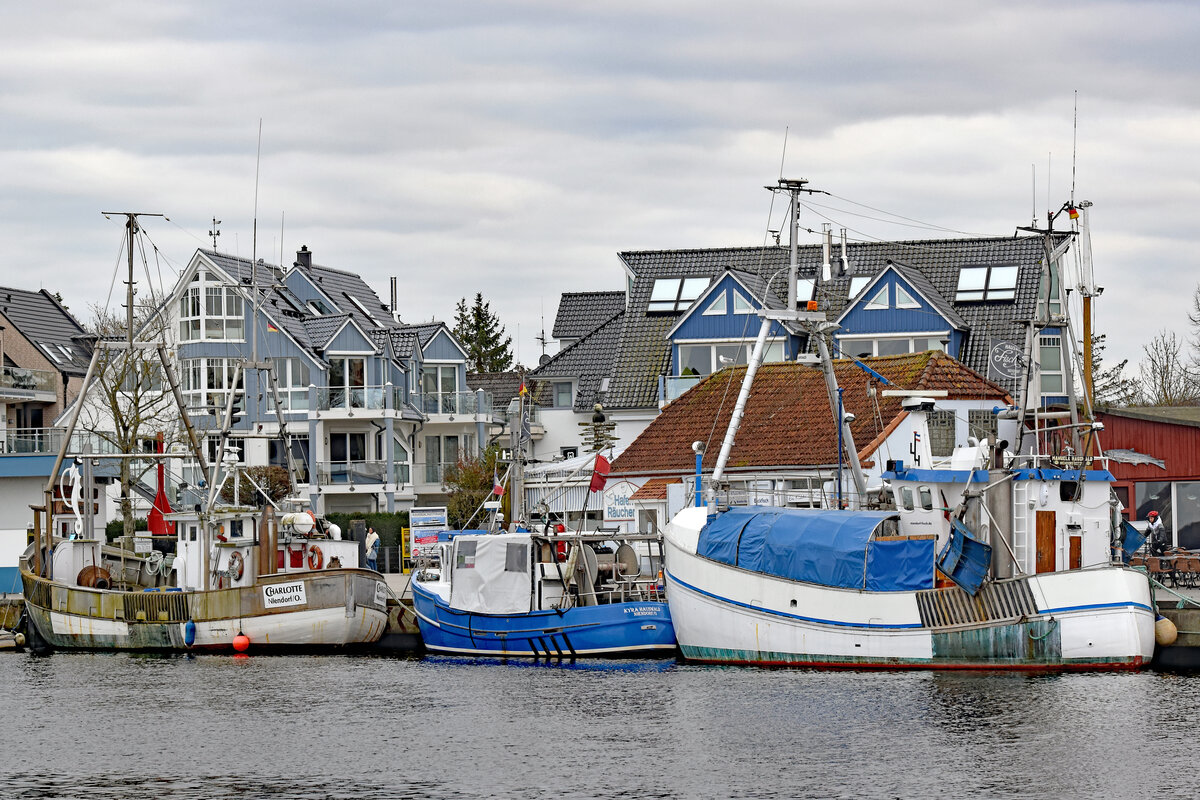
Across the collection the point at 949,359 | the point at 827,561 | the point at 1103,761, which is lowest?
the point at 1103,761

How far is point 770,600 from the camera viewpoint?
35.3 m

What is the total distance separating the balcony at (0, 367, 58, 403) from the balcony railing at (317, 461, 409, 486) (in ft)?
37.6

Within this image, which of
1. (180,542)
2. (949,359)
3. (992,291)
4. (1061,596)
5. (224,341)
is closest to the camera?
(1061,596)

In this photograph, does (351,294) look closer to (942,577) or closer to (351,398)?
(351,398)

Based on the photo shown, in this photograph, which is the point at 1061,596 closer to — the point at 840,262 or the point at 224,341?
the point at 840,262

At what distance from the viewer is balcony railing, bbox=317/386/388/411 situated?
2958 inches

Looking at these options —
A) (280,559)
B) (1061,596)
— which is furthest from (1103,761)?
(280,559)

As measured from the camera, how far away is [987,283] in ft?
211

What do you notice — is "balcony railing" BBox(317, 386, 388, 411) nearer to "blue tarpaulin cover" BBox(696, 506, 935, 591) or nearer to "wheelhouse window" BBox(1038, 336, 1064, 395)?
"wheelhouse window" BBox(1038, 336, 1064, 395)

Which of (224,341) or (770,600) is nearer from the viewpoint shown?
(770,600)

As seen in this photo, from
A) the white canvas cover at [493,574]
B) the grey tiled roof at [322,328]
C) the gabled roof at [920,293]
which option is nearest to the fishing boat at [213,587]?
the white canvas cover at [493,574]

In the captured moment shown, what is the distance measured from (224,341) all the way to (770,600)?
149ft

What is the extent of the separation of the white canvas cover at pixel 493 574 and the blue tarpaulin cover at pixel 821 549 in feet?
14.5

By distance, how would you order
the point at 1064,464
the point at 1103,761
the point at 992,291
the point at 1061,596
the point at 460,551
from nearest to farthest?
the point at 1103,761 → the point at 1061,596 → the point at 1064,464 → the point at 460,551 → the point at 992,291
